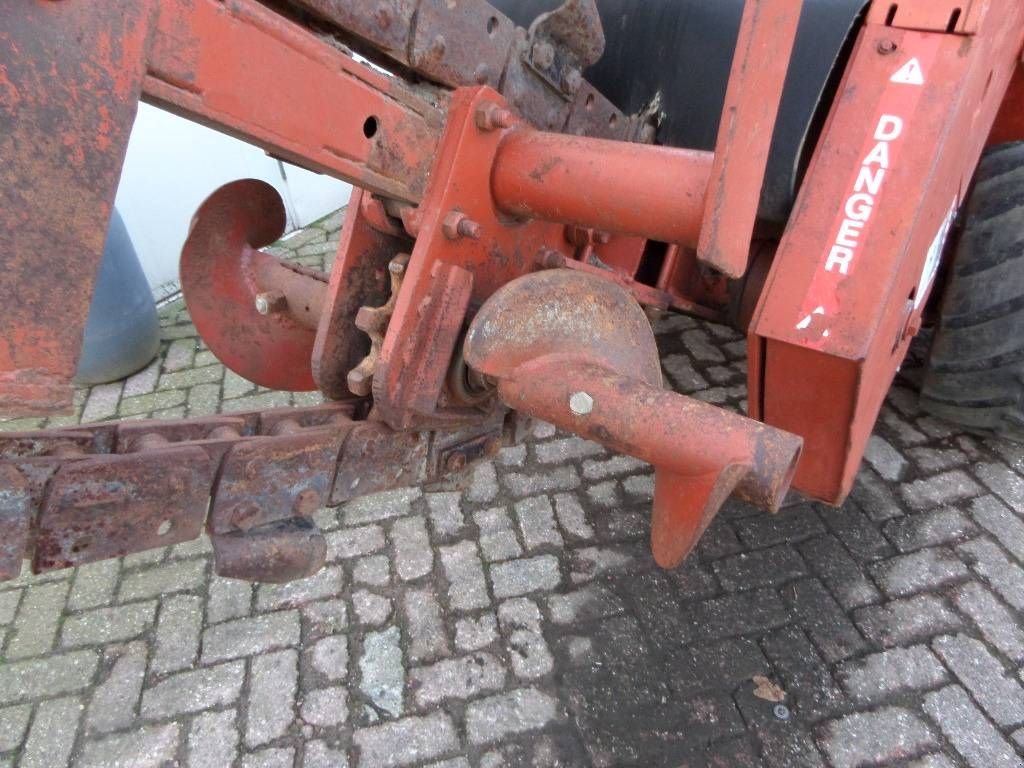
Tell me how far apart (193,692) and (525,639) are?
1.05 meters

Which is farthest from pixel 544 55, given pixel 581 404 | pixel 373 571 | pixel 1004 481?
pixel 1004 481

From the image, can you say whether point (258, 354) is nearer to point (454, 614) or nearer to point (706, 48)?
point (454, 614)

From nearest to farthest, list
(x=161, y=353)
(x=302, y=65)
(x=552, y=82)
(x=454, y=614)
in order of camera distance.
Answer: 1. (x=302, y=65)
2. (x=552, y=82)
3. (x=454, y=614)
4. (x=161, y=353)

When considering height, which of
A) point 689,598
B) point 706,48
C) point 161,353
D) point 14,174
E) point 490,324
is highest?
point 706,48

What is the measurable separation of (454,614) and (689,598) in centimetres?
80

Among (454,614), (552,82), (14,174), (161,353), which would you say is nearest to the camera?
(14,174)

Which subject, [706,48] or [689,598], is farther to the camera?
[689,598]

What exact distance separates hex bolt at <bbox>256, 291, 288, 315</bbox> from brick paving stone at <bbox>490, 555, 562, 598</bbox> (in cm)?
121

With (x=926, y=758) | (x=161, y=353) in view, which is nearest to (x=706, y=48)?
(x=926, y=758)

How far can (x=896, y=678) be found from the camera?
224 centimetres

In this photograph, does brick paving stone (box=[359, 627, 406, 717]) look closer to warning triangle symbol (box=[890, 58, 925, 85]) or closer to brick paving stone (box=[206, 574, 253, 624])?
brick paving stone (box=[206, 574, 253, 624])

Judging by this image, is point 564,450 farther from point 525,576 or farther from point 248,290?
point 248,290

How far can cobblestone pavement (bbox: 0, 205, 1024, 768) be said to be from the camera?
2.11 metres

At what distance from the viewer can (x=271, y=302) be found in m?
1.95
